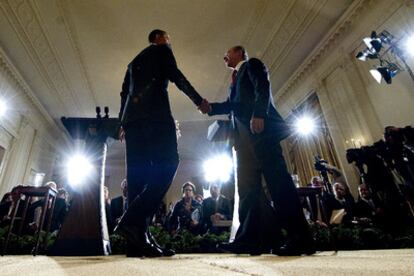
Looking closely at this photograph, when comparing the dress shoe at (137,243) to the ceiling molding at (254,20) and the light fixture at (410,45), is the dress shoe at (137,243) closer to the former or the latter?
the light fixture at (410,45)

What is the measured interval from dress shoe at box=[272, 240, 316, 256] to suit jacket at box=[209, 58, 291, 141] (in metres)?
0.58

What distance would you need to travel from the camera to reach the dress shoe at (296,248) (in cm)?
122

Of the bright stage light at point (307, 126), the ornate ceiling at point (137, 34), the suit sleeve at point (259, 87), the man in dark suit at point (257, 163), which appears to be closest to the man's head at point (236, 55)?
the man in dark suit at point (257, 163)

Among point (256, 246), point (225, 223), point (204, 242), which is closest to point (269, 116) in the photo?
point (256, 246)

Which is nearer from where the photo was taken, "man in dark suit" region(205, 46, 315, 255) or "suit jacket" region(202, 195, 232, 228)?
"man in dark suit" region(205, 46, 315, 255)

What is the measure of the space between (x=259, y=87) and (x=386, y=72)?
3.14 m

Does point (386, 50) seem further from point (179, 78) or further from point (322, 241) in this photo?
point (179, 78)

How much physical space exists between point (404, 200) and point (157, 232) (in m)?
2.77

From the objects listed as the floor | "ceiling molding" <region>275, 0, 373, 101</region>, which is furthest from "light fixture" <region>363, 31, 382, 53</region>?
the floor

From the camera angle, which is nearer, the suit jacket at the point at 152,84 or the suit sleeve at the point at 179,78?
the suit jacket at the point at 152,84

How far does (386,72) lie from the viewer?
368cm

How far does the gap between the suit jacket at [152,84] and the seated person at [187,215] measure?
7.73ft

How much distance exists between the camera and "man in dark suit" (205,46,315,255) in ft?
4.39

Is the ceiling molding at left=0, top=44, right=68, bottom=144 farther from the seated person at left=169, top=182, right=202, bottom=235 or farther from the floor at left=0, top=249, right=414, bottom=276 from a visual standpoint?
the floor at left=0, top=249, right=414, bottom=276
